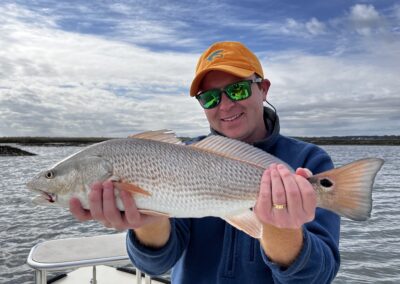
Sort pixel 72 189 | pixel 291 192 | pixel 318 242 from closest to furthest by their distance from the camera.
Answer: pixel 291 192 < pixel 318 242 < pixel 72 189

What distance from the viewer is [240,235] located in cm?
314

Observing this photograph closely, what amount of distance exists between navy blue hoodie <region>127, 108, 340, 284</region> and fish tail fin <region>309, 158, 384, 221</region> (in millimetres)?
348

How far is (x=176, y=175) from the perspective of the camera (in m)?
2.86

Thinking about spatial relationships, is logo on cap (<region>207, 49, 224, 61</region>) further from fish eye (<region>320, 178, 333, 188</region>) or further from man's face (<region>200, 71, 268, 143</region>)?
fish eye (<region>320, 178, 333, 188</region>)

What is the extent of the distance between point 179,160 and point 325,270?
124cm

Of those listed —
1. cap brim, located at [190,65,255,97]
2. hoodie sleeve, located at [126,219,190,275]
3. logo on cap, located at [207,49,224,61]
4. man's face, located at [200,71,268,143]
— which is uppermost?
logo on cap, located at [207,49,224,61]

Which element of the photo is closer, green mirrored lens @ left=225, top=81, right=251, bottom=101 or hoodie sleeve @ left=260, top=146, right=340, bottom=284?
hoodie sleeve @ left=260, top=146, right=340, bottom=284

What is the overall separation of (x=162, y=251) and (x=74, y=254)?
2182 mm

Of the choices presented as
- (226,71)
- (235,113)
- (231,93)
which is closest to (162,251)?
(235,113)

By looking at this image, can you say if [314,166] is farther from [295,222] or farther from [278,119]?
[295,222]

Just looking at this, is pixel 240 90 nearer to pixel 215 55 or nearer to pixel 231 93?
pixel 231 93

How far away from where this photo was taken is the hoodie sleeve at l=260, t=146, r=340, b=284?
102 inches

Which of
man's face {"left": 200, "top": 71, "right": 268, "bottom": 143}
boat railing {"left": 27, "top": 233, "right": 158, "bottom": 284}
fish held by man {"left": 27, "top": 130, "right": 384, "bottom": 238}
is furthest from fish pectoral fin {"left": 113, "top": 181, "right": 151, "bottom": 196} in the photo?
boat railing {"left": 27, "top": 233, "right": 158, "bottom": 284}

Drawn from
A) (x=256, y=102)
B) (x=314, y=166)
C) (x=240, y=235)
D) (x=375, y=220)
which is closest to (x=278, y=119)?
(x=256, y=102)
